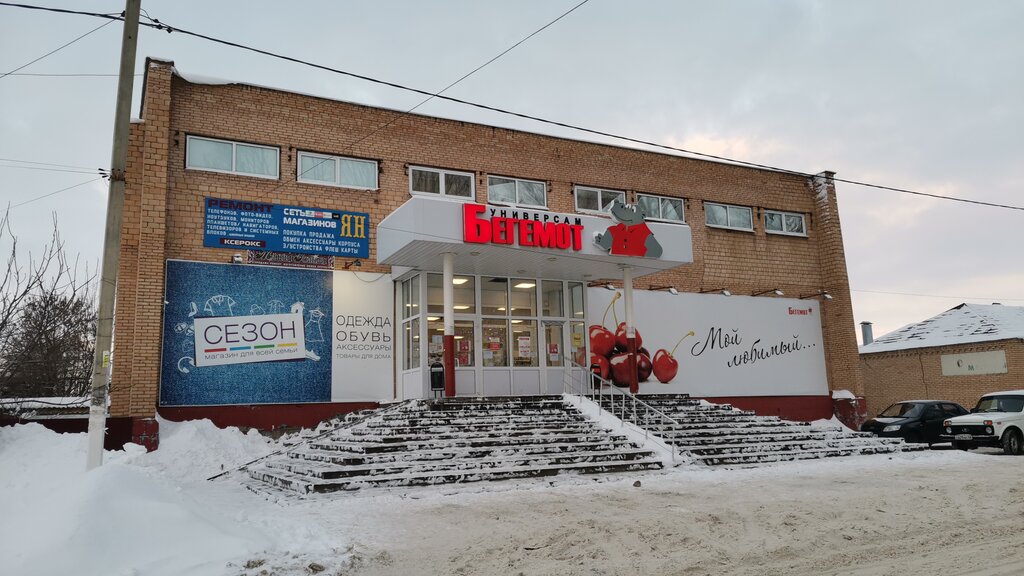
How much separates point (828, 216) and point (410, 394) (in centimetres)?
1624

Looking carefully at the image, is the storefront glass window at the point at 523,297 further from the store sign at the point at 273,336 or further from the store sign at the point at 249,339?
the store sign at the point at 249,339

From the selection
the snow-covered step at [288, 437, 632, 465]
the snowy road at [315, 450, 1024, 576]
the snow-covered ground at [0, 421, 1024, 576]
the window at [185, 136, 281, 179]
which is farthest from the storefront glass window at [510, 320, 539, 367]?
the window at [185, 136, 281, 179]

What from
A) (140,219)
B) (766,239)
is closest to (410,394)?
(140,219)

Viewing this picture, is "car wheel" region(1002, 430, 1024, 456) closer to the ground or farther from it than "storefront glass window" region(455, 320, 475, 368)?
closer to the ground

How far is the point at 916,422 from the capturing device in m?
17.8

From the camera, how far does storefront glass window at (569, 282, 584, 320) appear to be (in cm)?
1845

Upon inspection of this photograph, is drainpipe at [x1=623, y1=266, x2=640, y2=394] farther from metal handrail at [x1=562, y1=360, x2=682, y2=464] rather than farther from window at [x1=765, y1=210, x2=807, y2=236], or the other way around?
window at [x1=765, y1=210, x2=807, y2=236]

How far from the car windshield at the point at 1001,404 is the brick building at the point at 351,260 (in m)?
7.12

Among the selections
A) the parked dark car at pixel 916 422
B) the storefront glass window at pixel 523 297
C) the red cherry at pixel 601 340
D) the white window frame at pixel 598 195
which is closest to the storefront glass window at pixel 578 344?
the red cherry at pixel 601 340

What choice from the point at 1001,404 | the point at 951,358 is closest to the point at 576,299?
the point at 1001,404

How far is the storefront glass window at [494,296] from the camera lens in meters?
17.1

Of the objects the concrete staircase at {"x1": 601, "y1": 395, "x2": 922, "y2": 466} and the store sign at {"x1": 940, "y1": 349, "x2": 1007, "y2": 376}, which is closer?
the concrete staircase at {"x1": 601, "y1": 395, "x2": 922, "y2": 466}

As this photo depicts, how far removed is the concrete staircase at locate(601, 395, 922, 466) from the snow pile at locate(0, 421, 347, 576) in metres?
8.09

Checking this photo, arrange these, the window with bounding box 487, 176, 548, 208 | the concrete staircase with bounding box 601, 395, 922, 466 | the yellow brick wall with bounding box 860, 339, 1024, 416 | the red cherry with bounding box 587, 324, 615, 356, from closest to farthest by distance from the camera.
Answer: the concrete staircase with bounding box 601, 395, 922, 466 < the red cherry with bounding box 587, 324, 615, 356 < the window with bounding box 487, 176, 548, 208 < the yellow brick wall with bounding box 860, 339, 1024, 416
